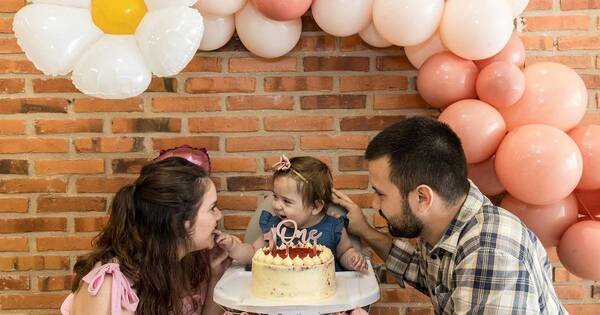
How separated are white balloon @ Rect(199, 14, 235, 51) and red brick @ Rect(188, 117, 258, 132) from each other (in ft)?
1.11

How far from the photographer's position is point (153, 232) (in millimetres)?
2068

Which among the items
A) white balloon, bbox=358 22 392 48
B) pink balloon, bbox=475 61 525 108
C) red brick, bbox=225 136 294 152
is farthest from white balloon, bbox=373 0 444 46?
red brick, bbox=225 136 294 152

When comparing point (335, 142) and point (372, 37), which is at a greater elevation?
point (372, 37)

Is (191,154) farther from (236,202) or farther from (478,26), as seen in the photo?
(478,26)

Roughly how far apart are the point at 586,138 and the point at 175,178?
150 centimetres

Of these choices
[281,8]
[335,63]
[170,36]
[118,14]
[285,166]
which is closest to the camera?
[170,36]

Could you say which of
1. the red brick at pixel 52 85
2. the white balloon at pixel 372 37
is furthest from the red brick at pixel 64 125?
the white balloon at pixel 372 37

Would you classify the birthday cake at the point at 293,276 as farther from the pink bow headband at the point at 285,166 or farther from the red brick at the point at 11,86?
the red brick at the point at 11,86

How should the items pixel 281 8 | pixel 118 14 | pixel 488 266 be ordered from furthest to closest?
pixel 281 8, pixel 118 14, pixel 488 266

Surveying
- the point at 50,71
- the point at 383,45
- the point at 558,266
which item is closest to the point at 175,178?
the point at 50,71

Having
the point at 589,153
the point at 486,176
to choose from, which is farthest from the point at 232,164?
the point at 589,153

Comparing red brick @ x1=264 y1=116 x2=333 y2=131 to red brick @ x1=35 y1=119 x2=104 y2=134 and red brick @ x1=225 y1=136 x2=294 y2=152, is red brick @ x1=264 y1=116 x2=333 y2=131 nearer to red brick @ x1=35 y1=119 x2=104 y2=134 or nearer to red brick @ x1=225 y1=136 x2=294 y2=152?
red brick @ x1=225 y1=136 x2=294 y2=152

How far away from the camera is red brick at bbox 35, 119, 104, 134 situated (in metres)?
2.71

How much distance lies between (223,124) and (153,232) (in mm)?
774
